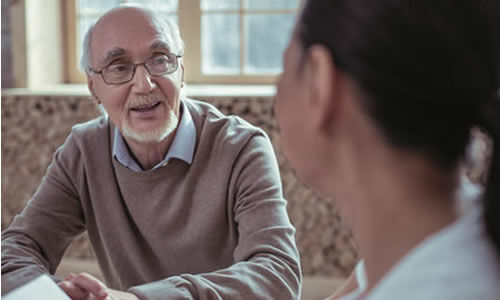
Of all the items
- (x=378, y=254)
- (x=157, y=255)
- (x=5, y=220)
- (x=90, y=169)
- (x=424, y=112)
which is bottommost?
(x=5, y=220)

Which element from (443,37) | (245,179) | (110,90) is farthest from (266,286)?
(443,37)

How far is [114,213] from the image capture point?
1.88 m

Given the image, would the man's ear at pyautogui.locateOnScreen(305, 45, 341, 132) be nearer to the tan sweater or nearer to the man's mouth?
the tan sweater

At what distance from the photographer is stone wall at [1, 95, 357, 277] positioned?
11.3ft

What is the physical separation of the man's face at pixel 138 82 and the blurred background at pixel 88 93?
1.59 m

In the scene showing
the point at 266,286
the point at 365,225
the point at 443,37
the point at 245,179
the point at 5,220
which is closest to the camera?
the point at 443,37

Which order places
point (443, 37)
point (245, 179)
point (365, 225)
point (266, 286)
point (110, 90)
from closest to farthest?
point (443, 37) → point (365, 225) → point (266, 286) → point (245, 179) → point (110, 90)

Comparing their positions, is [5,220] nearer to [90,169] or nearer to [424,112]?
[90,169]

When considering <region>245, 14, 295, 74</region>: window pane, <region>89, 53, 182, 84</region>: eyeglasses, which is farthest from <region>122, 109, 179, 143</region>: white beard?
<region>245, 14, 295, 74</region>: window pane

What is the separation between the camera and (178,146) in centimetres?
183

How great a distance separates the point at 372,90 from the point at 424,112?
0.19ft

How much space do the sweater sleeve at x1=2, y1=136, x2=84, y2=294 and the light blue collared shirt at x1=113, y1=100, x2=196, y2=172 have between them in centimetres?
13

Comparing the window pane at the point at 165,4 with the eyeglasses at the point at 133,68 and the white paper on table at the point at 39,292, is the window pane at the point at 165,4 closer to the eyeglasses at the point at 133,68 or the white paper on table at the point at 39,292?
the eyeglasses at the point at 133,68

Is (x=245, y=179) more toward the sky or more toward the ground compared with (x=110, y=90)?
more toward the ground
